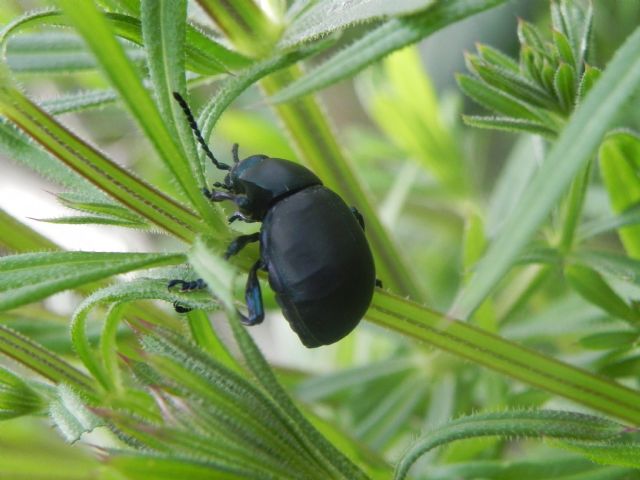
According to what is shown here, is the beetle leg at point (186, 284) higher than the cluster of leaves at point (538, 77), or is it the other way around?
the cluster of leaves at point (538, 77)

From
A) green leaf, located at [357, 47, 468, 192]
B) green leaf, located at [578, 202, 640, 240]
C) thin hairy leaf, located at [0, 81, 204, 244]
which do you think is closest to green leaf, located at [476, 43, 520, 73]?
green leaf, located at [578, 202, 640, 240]

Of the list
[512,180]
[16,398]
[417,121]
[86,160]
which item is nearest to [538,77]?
[86,160]

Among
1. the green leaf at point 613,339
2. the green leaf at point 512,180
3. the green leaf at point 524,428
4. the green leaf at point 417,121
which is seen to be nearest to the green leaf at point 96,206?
the green leaf at point 524,428

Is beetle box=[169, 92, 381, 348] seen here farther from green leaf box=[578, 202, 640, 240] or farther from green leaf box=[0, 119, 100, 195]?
green leaf box=[578, 202, 640, 240]

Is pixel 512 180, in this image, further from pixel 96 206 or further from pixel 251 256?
pixel 96 206

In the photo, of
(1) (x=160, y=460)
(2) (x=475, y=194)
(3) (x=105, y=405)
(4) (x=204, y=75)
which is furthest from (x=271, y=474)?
(2) (x=475, y=194)

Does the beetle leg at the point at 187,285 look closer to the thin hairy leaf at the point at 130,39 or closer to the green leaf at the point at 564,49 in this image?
the thin hairy leaf at the point at 130,39
